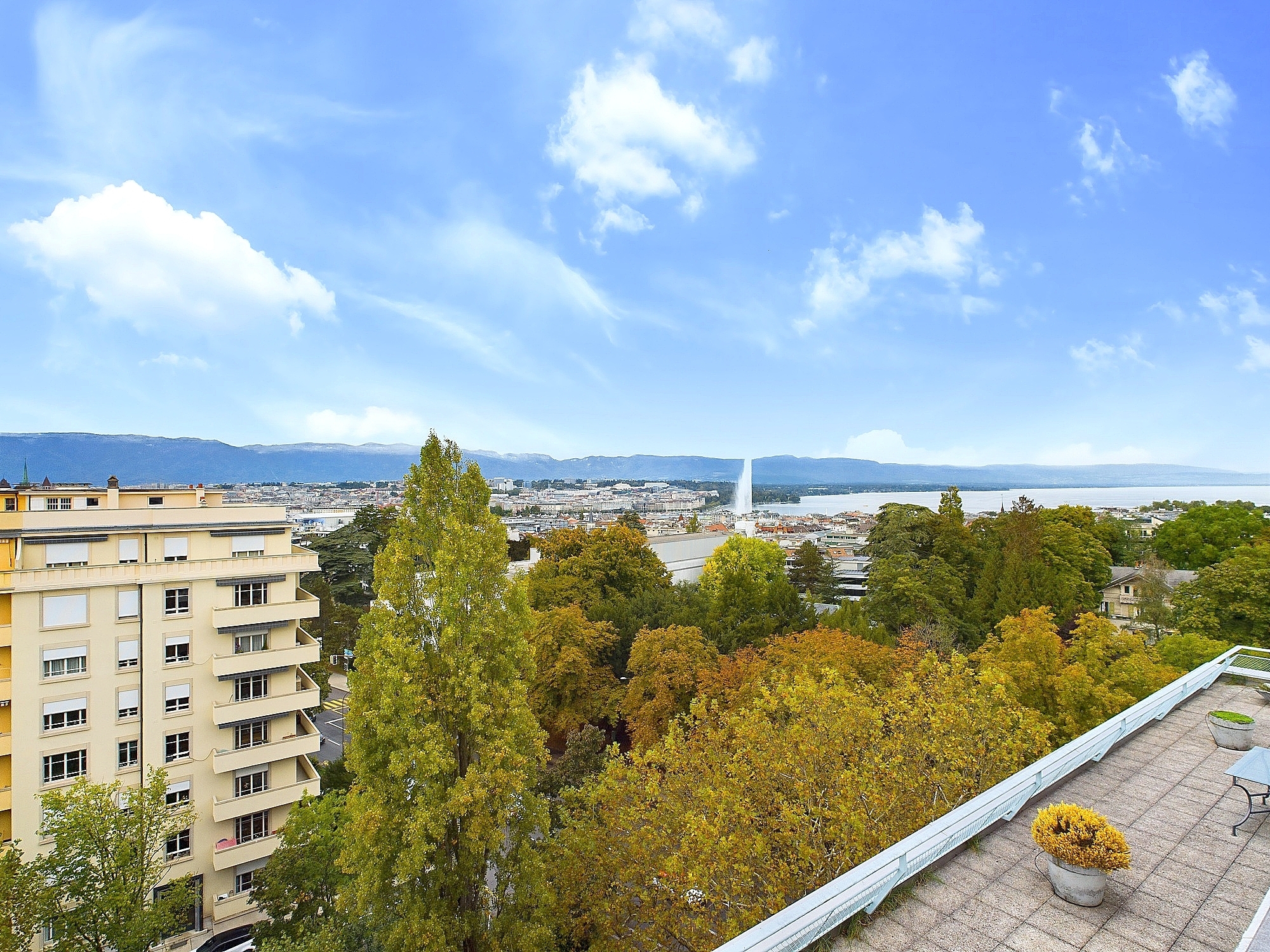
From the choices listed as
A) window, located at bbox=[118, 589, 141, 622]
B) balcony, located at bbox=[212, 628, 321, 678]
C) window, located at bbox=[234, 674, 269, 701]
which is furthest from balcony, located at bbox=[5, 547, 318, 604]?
window, located at bbox=[234, 674, 269, 701]

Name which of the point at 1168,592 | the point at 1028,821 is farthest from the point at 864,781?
the point at 1168,592

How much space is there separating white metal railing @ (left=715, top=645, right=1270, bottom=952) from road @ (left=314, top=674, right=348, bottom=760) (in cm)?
2393

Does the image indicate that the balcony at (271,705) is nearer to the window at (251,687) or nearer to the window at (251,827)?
the window at (251,687)

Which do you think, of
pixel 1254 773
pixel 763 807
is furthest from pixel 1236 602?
pixel 763 807

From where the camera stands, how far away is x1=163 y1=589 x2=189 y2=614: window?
53.6 feet

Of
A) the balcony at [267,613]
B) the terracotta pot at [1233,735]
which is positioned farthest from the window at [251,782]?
the terracotta pot at [1233,735]

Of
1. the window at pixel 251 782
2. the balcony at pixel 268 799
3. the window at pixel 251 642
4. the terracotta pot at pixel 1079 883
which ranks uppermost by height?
the terracotta pot at pixel 1079 883

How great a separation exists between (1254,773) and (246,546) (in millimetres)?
20857

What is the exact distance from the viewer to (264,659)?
17328mm

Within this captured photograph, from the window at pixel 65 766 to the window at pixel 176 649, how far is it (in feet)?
8.24

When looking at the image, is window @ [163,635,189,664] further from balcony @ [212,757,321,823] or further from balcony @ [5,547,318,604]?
balcony @ [212,757,321,823]

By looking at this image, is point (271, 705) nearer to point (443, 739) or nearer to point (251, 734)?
point (251, 734)

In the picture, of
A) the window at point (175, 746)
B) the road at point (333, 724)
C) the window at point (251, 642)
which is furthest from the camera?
the road at point (333, 724)

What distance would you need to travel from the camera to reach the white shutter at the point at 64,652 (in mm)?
14914
